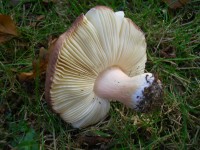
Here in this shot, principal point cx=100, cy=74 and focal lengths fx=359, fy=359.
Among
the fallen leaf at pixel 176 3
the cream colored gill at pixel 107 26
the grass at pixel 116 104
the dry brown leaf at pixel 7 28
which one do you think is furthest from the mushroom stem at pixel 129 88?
the fallen leaf at pixel 176 3

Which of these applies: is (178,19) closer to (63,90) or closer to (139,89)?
(139,89)

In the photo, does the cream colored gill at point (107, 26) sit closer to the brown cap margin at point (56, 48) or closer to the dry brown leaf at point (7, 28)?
the brown cap margin at point (56, 48)

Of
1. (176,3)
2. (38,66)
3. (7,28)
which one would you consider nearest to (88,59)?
(38,66)

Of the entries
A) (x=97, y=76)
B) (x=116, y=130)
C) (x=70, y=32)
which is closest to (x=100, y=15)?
(x=70, y=32)

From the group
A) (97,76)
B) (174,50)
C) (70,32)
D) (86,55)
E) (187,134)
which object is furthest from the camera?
(174,50)

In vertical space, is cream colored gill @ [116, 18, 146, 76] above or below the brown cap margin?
below

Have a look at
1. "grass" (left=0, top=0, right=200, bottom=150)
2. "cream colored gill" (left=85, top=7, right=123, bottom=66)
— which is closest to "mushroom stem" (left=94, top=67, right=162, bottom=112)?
"cream colored gill" (left=85, top=7, right=123, bottom=66)

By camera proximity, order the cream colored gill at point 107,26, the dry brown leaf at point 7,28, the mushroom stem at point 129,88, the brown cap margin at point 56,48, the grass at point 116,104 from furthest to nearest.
Result: the dry brown leaf at point 7,28
the grass at point 116,104
the mushroom stem at point 129,88
the cream colored gill at point 107,26
the brown cap margin at point 56,48

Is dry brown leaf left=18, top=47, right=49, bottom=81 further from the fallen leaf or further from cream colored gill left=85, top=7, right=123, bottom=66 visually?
the fallen leaf
